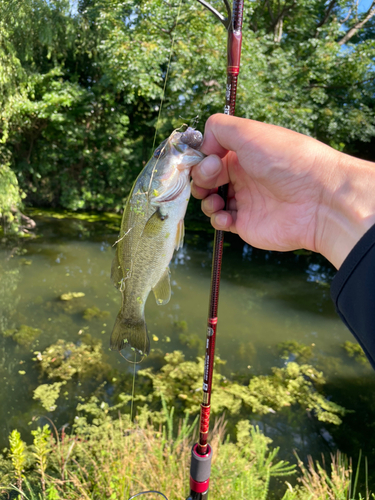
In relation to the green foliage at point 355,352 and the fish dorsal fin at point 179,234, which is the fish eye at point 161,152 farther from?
the green foliage at point 355,352

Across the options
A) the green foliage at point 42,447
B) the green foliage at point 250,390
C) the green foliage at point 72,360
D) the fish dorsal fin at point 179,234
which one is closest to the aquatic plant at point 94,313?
the green foliage at point 72,360

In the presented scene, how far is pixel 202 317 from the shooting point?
589cm

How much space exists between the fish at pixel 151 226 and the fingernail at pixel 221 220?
309 mm

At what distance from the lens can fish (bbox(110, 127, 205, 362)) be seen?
4.70ft

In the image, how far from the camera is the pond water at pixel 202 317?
13.1 ft

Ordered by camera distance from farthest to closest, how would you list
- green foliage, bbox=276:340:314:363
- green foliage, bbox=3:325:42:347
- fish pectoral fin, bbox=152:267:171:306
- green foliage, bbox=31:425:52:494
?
green foliage, bbox=276:340:314:363 < green foliage, bbox=3:325:42:347 < green foliage, bbox=31:425:52:494 < fish pectoral fin, bbox=152:267:171:306

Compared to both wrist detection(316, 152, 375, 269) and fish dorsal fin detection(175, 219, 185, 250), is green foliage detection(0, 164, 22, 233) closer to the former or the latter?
fish dorsal fin detection(175, 219, 185, 250)

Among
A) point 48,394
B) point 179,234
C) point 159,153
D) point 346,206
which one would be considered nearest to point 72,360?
point 48,394

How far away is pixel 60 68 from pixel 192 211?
5355mm

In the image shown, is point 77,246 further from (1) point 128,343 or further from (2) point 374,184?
(2) point 374,184

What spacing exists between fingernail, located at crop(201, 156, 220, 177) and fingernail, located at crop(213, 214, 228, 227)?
302 mm

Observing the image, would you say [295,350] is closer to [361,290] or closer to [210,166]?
[210,166]

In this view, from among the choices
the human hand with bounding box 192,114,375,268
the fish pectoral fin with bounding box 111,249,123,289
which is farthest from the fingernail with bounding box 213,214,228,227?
the fish pectoral fin with bounding box 111,249,123,289

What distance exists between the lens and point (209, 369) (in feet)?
5.84
